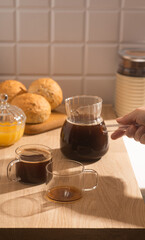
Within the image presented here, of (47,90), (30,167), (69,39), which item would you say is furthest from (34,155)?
(69,39)

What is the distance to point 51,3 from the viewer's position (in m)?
1.44

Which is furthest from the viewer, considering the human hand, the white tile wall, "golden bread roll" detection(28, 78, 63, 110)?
the white tile wall

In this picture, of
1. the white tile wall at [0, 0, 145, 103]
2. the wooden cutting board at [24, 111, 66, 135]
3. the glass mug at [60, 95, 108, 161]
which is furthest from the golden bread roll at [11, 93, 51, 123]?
the white tile wall at [0, 0, 145, 103]

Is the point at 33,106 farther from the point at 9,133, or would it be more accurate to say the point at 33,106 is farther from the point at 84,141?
the point at 84,141

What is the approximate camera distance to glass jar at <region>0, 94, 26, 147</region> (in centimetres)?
109

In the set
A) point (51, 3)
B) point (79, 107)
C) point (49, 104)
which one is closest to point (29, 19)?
point (51, 3)

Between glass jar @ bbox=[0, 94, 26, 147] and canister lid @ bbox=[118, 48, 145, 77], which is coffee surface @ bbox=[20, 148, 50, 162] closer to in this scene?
glass jar @ bbox=[0, 94, 26, 147]

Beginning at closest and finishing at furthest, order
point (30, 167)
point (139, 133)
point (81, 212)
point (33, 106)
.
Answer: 1. point (81, 212)
2. point (30, 167)
3. point (139, 133)
4. point (33, 106)

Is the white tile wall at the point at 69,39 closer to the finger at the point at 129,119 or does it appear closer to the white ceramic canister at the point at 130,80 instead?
the white ceramic canister at the point at 130,80

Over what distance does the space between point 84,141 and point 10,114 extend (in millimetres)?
263

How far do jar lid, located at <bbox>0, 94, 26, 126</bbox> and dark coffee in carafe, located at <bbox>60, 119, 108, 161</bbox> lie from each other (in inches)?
6.8

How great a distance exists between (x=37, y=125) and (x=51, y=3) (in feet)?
1.66

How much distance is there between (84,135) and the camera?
97cm

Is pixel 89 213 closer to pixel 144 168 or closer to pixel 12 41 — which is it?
pixel 144 168
